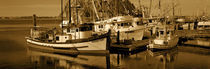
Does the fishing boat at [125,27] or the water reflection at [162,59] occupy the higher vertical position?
the fishing boat at [125,27]

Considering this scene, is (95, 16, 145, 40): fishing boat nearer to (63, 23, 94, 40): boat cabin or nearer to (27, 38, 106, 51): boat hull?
(63, 23, 94, 40): boat cabin

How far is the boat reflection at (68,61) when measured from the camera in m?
25.5

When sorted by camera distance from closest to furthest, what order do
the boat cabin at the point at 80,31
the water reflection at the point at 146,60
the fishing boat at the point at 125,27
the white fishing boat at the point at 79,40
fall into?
the water reflection at the point at 146,60, the white fishing boat at the point at 79,40, the boat cabin at the point at 80,31, the fishing boat at the point at 125,27

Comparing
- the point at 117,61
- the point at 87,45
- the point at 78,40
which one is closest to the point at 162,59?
the point at 117,61

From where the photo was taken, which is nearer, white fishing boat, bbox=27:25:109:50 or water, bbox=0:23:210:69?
water, bbox=0:23:210:69

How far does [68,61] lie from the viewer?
92.6ft

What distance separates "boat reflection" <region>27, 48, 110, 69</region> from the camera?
83.7ft

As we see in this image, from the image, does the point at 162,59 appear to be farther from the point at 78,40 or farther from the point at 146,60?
the point at 78,40

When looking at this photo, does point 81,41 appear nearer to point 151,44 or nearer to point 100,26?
point 151,44

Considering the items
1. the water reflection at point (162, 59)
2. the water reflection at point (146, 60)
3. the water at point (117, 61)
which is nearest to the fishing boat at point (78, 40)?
the water at point (117, 61)

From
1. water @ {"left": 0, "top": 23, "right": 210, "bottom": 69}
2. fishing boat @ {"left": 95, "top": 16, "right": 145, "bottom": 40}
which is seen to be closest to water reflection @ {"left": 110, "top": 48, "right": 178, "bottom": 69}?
water @ {"left": 0, "top": 23, "right": 210, "bottom": 69}

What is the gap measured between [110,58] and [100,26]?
55.2 ft

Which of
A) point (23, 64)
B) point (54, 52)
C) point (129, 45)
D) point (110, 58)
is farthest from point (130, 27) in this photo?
point (23, 64)

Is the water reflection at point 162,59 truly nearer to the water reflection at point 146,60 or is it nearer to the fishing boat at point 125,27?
the water reflection at point 146,60
